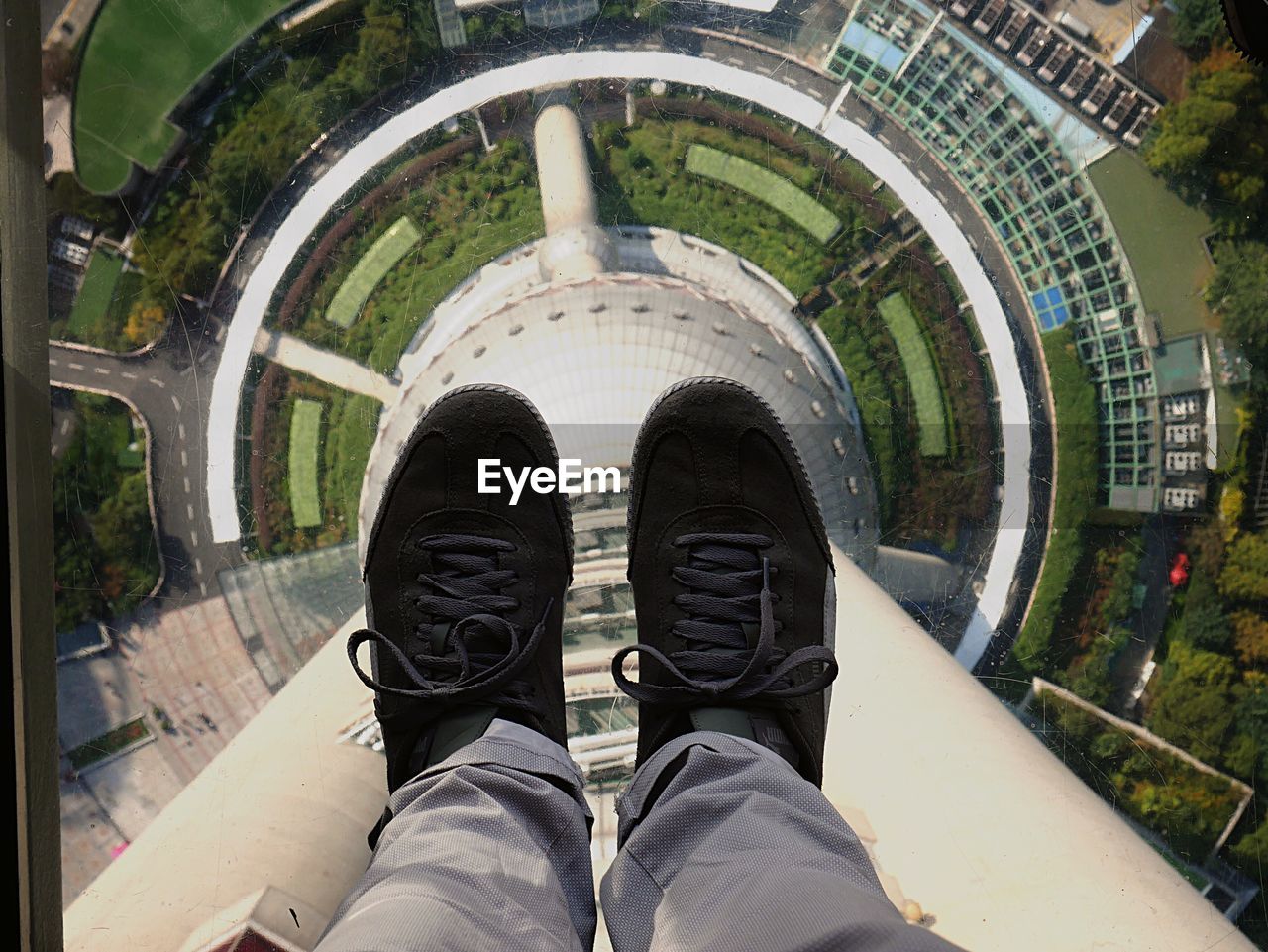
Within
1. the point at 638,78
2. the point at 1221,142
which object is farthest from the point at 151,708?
the point at 1221,142

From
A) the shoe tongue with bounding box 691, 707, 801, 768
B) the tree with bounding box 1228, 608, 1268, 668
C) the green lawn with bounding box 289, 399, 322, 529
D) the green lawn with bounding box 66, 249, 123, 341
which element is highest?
the green lawn with bounding box 66, 249, 123, 341

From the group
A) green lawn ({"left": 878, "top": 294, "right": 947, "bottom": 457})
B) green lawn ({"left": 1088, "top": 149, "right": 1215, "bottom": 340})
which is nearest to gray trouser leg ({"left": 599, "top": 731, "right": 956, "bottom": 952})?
green lawn ({"left": 878, "top": 294, "right": 947, "bottom": 457})

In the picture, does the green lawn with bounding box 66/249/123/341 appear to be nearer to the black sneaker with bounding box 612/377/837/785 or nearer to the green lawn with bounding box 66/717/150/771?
the green lawn with bounding box 66/717/150/771

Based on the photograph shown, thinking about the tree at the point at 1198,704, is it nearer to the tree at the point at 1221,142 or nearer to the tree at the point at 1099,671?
the tree at the point at 1099,671

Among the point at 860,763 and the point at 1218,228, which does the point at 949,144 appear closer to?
the point at 1218,228

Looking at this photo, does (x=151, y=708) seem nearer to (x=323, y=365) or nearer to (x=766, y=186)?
(x=323, y=365)

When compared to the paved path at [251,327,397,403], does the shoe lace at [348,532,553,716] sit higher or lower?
lower

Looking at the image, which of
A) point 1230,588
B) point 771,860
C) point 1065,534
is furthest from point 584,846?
point 1230,588
